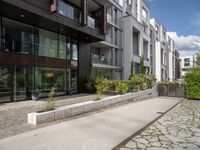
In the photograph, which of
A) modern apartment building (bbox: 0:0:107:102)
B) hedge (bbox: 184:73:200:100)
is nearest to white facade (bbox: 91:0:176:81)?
modern apartment building (bbox: 0:0:107:102)

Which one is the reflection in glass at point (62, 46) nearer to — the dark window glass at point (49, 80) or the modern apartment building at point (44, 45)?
the modern apartment building at point (44, 45)

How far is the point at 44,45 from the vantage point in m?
15.3

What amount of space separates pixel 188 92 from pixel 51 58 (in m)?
13.0

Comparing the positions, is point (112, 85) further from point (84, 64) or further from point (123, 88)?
point (84, 64)

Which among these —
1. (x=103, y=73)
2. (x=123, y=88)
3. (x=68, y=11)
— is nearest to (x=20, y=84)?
(x=68, y=11)

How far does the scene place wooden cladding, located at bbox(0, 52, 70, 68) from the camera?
475 inches

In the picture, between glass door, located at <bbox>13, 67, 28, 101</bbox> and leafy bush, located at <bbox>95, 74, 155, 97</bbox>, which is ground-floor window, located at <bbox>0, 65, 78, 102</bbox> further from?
leafy bush, located at <bbox>95, 74, 155, 97</bbox>

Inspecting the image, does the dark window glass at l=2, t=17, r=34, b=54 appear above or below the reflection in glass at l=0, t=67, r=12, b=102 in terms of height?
above

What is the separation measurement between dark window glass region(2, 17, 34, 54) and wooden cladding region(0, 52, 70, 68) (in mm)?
432

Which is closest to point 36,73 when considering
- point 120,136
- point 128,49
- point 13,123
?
point 13,123

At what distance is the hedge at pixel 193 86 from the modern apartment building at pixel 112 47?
9.90 meters

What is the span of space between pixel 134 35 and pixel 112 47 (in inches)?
341

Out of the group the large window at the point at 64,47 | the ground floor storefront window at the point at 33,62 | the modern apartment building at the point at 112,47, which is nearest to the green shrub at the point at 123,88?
the ground floor storefront window at the point at 33,62

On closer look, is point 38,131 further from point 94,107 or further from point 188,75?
point 188,75
